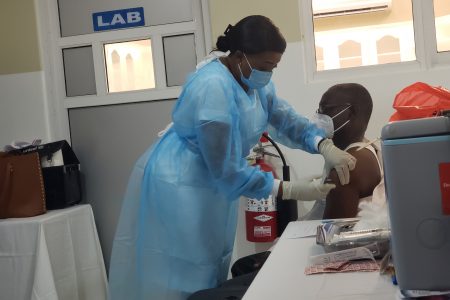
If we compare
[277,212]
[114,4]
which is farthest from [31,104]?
[277,212]

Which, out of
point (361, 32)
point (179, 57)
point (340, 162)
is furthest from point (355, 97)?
point (179, 57)

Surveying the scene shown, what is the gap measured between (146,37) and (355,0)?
4.05 ft

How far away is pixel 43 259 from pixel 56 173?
0.52 m

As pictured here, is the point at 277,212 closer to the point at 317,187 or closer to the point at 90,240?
the point at 317,187

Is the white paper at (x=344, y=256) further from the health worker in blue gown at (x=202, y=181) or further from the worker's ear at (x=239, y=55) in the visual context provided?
the worker's ear at (x=239, y=55)

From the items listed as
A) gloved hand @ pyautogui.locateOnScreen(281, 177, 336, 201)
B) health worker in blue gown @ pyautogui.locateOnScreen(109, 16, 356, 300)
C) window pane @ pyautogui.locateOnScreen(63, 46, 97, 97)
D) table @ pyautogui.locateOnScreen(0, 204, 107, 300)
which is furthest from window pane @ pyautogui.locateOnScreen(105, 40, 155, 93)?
gloved hand @ pyautogui.locateOnScreen(281, 177, 336, 201)

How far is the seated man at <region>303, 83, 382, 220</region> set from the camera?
163 centimetres

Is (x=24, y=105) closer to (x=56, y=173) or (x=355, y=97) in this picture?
(x=56, y=173)

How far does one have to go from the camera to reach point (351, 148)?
1.74m

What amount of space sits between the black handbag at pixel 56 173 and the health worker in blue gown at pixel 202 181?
105 centimetres

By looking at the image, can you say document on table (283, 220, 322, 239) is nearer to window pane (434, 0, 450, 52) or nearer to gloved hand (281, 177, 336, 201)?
gloved hand (281, 177, 336, 201)

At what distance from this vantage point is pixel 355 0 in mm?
2514

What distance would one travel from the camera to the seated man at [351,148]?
5.34 feet

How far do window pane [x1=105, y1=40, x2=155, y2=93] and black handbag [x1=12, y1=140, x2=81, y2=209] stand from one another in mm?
543
